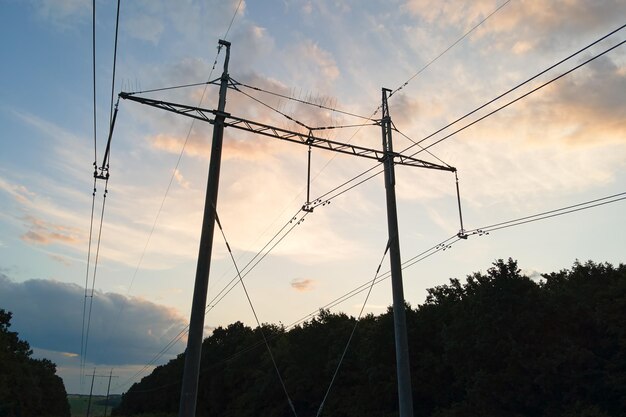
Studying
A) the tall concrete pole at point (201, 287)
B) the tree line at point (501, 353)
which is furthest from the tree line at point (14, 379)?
the tall concrete pole at point (201, 287)

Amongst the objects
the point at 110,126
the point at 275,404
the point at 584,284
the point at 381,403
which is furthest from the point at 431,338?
the point at 110,126

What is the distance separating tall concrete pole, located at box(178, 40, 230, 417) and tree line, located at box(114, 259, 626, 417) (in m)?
35.3

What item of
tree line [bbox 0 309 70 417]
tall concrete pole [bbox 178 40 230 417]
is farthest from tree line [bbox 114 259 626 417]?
tree line [bbox 0 309 70 417]

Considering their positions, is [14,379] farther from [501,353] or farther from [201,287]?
[201,287]

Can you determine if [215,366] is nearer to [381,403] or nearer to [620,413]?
[381,403]

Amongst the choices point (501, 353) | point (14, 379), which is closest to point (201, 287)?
point (501, 353)

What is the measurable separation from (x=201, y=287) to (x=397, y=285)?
755cm

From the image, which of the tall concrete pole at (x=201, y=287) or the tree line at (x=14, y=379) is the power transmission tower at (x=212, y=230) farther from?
the tree line at (x=14, y=379)

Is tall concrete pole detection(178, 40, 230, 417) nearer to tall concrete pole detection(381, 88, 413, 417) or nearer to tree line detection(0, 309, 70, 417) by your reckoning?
tall concrete pole detection(381, 88, 413, 417)

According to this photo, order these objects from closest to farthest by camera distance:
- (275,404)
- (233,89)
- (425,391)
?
(233,89), (425,391), (275,404)

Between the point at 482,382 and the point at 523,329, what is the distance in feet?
21.9

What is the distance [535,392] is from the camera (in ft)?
138

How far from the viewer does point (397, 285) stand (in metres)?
16.9

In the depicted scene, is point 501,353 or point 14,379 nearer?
point 501,353
